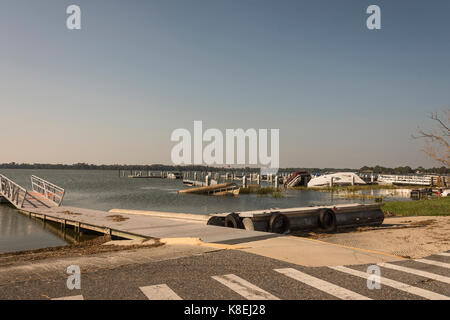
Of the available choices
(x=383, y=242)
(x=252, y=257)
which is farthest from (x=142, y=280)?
(x=383, y=242)

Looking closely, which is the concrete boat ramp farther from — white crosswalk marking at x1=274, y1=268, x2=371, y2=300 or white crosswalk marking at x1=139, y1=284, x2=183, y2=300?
white crosswalk marking at x1=139, y1=284, x2=183, y2=300

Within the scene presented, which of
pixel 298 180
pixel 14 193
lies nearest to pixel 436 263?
pixel 14 193

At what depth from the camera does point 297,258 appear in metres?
8.43

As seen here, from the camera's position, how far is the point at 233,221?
15523 millimetres

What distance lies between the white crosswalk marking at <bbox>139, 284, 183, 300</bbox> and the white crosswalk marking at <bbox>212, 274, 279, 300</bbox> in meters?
1.04

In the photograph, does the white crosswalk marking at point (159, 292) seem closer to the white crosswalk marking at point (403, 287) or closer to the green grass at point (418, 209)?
the white crosswalk marking at point (403, 287)

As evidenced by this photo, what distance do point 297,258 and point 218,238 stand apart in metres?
3.62

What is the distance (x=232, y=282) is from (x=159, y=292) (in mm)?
1398

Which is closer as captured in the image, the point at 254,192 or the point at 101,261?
the point at 101,261

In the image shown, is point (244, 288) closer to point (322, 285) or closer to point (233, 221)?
point (322, 285)

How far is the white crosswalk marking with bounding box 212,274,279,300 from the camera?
5656mm

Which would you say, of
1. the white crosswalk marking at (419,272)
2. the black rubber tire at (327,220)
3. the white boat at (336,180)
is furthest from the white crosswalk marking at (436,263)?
the white boat at (336,180)
